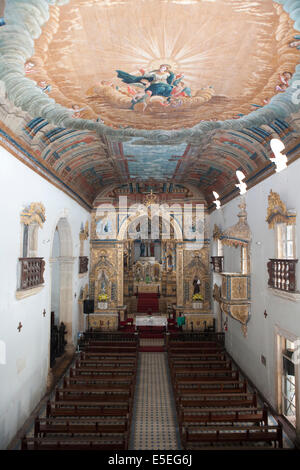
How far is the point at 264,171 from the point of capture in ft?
31.9

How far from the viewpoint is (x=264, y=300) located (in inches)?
384

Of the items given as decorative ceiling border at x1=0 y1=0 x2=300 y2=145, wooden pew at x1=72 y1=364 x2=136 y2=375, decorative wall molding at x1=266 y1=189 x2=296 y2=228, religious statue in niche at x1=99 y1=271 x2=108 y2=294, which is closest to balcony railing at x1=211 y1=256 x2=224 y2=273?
decorative wall molding at x1=266 y1=189 x2=296 y2=228

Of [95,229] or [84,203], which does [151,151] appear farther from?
[95,229]

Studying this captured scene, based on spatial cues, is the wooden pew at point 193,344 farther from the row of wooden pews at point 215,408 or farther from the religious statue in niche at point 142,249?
the religious statue in niche at point 142,249

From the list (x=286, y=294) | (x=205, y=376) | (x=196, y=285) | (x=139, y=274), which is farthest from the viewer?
(x=139, y=274)

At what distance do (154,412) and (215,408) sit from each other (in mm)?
2376

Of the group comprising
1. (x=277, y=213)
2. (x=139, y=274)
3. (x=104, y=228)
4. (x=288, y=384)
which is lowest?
(x=288, y=384)

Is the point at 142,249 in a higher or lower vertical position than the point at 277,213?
lower

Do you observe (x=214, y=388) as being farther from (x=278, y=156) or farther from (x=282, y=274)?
(x=278, y=156)

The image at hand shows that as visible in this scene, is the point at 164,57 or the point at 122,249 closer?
the point at 164,57

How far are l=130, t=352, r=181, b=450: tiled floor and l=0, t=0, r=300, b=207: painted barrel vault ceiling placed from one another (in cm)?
766

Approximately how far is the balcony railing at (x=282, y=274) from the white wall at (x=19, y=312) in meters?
6.65

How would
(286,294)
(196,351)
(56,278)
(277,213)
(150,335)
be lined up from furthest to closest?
(150,335) < (56,278) < (196,351) < (277,213) < (286,294)

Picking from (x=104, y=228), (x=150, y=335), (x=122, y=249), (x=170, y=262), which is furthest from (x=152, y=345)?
(x=170, y=262)
